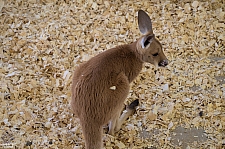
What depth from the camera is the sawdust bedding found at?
9.26 ft

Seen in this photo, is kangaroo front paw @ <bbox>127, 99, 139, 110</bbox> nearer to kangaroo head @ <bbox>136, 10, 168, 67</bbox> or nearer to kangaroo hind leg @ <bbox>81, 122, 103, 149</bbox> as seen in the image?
kangaroo head @ <bbox>136, 10, 168, 67</bbox>

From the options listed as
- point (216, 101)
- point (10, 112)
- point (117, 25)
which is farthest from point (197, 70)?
point (10, 112)

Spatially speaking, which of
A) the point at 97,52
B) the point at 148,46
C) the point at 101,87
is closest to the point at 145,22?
the point at 148,46

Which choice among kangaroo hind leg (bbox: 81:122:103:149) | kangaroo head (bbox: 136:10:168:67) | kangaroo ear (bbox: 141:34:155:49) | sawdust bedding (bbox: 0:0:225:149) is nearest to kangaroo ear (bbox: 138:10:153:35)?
kangaroo head (bbox: 136:10:168:67)

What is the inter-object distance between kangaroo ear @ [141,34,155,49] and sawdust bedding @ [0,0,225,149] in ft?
2.22

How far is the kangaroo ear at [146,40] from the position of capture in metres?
2.55

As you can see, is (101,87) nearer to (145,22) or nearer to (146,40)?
(146,40)

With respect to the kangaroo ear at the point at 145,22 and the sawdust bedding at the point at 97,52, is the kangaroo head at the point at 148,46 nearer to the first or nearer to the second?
the kangaroo ear at the point at 145,22

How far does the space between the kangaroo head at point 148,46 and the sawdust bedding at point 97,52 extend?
504 mm

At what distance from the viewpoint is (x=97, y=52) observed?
348cm

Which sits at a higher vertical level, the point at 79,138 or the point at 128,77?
the point at 128,77

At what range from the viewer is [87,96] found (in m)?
2.42

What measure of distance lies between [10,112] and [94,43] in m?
1.22

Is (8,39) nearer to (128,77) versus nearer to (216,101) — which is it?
(128,77)
